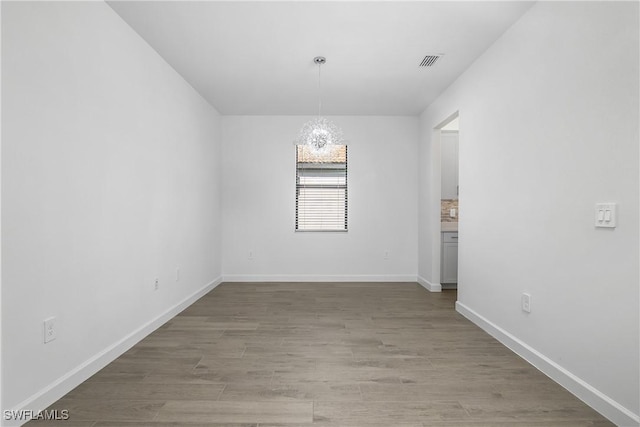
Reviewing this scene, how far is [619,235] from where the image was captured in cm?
184

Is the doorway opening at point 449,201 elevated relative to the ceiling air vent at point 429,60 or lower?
lower

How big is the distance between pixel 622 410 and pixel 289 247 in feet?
14.6

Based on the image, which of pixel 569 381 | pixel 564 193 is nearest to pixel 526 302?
pixel 569 381

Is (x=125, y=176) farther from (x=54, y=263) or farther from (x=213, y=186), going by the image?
(x=213, y=186)

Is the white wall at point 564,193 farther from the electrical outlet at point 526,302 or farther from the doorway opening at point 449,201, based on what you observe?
the doorway opening at point 449,201

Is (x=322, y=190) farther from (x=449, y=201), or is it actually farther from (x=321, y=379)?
(x=321, y=379)

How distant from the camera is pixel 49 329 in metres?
2.00

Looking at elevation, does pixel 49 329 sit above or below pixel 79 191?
below

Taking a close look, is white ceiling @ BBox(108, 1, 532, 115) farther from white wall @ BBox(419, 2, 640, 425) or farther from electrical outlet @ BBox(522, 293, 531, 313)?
electrical outlet @ BBox(522, 293, 531, 313)

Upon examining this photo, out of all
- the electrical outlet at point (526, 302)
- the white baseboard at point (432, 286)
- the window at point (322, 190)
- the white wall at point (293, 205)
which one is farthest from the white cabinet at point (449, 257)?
the electrical outlet at point (526, 302)

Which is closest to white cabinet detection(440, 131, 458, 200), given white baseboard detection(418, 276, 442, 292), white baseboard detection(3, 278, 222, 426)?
white baseboard detection(418, 276, 442, 292)

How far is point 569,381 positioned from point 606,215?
107 cm

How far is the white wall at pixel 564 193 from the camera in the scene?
1.81 meters

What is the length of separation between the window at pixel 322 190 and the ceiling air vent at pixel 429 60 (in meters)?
2.28
